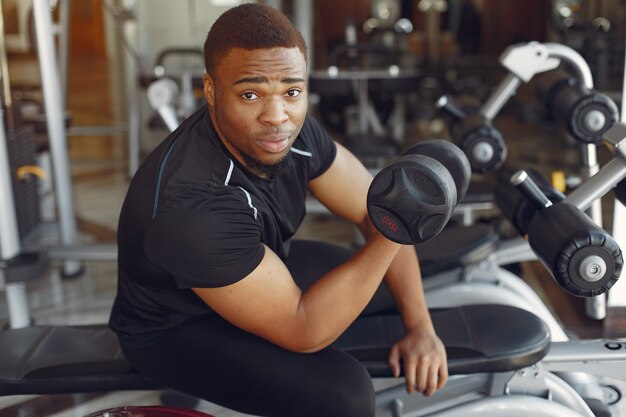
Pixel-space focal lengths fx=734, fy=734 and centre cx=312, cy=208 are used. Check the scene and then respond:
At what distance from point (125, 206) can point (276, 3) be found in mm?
3210

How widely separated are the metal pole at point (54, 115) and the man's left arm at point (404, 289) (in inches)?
49.6

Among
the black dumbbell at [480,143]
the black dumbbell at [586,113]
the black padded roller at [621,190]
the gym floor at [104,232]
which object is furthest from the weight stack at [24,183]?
the black padded roller at [621,190]

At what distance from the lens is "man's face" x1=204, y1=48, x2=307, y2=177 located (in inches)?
38.3

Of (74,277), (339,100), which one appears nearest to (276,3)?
(339,100)

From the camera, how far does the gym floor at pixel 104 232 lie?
172 cm

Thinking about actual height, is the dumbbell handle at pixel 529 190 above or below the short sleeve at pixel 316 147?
below

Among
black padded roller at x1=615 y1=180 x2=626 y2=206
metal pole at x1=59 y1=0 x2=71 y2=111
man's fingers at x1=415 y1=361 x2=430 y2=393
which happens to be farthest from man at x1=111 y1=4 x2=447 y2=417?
metal pole at x1=59 y1=0 x2=71 y2=111

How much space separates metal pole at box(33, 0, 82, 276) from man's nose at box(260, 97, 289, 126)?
1.43 m

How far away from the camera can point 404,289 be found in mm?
1262

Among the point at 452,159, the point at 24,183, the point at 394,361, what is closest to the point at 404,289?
the point at 394,361

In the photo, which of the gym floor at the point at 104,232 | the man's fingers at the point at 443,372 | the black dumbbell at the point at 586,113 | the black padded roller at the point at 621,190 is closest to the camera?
the man's fingers at the point at 443,372

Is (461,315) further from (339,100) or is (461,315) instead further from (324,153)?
(339,100)

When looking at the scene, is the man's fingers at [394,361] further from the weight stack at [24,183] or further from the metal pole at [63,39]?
the metal pole at [63,39]

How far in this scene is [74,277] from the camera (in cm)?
254
